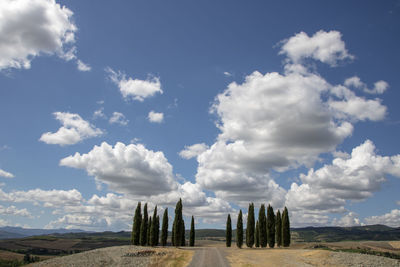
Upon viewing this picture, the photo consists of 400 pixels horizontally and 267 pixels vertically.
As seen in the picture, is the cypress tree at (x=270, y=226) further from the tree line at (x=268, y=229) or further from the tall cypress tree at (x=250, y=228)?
the tall cypress tree at (x=250, y=228)

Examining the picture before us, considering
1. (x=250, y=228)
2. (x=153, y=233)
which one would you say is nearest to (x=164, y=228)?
(x=153, y=233)

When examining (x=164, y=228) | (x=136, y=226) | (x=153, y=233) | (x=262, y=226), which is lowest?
(x=153, y=233)

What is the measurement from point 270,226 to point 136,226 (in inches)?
1490

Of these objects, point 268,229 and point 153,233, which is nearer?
point 153,233

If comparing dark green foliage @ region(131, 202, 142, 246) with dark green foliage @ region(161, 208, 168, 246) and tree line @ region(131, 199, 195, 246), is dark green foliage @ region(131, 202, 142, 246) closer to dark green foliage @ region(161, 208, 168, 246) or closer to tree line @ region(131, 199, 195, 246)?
tree line @ region(131, 199, 195, 246)

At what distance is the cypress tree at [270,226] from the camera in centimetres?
8569

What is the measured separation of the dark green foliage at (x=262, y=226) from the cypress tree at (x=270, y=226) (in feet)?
3.68

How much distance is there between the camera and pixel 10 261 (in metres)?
144

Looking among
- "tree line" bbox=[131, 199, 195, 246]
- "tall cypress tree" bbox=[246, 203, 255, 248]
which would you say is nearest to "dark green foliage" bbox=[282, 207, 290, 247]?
"tall cypress tree" bbox=[246, 203, 255, 248]

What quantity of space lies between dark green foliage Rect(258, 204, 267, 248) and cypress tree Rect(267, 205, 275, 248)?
112 centimetres

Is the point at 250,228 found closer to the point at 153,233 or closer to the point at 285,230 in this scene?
the point at 285,230

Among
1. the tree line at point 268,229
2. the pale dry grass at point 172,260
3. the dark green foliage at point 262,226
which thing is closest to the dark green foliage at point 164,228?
the tree line at point 268,229

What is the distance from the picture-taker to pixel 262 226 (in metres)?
87.4

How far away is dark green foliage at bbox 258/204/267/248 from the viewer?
86.0 metres
